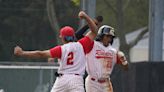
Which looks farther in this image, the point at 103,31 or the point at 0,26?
the point at 0,26

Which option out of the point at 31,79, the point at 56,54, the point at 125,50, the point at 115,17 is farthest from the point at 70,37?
the point at 125,50

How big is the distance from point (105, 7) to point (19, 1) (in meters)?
2.18

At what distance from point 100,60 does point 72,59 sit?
574mm

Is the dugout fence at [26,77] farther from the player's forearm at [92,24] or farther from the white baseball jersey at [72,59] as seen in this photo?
the white baseball jersey at [72,59]

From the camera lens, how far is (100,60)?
12773 millimetres

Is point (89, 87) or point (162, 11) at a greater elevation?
point (162, 11)

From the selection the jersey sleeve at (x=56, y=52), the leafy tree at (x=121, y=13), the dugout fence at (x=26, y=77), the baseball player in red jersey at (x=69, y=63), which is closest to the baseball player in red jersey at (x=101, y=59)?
the baseball player in red jersey at (x=69, y=63)

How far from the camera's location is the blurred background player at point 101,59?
12758 millimetres

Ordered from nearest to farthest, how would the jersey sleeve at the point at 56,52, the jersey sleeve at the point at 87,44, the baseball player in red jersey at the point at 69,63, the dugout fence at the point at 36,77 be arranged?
the jersey sleeve at the point at 56,52 < the baseball player in red jersey at the point at 69,63 < the jersey sleeve at the point at 87,44 < the dugout fence at the point at 36,77

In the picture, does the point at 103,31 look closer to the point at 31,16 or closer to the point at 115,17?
the point at 115,17

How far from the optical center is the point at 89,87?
13.0 m

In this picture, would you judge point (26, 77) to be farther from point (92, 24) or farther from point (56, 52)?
point (56, 52)

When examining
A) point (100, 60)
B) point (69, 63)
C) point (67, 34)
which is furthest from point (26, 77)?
point (67, 34)

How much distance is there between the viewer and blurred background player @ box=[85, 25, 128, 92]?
12758 millimetres
